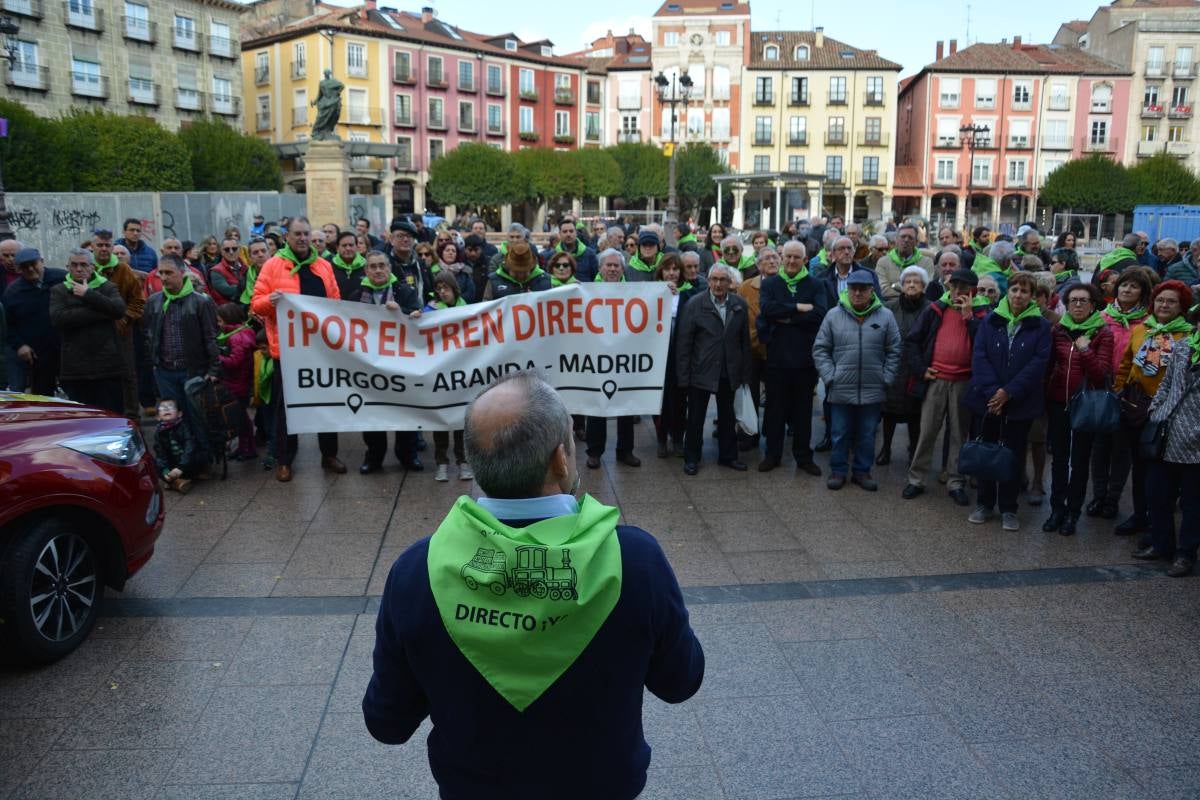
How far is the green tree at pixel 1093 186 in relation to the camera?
5766 cm

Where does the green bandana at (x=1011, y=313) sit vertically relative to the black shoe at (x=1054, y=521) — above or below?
above

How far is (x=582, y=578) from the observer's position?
1.94 metres

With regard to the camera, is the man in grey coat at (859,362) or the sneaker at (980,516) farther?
the man in grey coat at (859,362)

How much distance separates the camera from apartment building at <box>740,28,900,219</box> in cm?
6419

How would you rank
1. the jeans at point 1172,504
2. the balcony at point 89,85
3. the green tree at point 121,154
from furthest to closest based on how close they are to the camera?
the balcony at point 89,85 < the green tree at point 121,154 < the jeans at point 1172,504

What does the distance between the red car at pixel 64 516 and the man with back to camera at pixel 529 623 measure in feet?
11.0

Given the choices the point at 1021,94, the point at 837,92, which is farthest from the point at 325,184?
the point at 1021,94

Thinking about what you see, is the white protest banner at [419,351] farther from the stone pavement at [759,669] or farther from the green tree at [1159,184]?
the green tree at [1159,184]

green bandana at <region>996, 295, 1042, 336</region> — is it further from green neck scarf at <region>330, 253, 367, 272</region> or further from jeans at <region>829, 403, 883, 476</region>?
green neck scarf at <region>330, 253, 367, 272</region>

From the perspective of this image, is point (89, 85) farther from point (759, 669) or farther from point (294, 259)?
point (759, 669)

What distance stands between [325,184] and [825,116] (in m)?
48.4

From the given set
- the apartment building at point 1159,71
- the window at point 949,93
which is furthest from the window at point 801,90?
the apartment building at point 1159,71

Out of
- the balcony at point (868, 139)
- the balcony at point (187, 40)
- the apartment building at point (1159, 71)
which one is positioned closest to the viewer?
the balcony at point (187, 40)

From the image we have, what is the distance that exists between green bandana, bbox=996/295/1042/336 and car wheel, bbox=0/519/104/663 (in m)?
6.04
